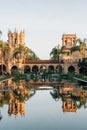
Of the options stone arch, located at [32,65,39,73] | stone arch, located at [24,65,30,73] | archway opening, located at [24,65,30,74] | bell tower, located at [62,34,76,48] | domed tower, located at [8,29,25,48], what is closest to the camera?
archway opening, located at [24,65,30,74]

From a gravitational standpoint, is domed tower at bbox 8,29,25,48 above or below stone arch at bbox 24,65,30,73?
above

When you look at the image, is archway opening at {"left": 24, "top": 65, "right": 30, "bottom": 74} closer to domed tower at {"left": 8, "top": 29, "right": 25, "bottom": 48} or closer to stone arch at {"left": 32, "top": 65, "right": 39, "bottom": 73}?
stone arch at {"left": 32, "top": 65, "right": 39, "bottom": 73}

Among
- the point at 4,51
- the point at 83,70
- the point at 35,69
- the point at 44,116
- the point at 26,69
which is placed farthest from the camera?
the point at 35,69

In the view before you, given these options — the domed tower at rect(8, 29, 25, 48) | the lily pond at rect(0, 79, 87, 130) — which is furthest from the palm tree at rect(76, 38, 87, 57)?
the lily pond at rect(0, 79, 87, 130)

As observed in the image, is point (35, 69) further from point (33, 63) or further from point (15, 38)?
point (15, 38)

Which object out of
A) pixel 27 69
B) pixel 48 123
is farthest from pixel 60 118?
pixel 27 69

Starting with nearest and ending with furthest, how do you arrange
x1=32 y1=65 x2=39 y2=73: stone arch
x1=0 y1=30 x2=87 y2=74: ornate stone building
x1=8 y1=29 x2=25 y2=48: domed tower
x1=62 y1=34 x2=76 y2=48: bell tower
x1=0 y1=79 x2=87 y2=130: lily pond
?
1. x1=0 y1=79 x2=87 y2=130: lily pond
2. x1=0 y1=30 x2=87 y2=74: ornate stone building
3. x1=32 y1=65 x2=39 y2=73: stone arch
4. x1=8 y1=29 x2=25 y2=48: domed tower
5. x1=62 y1=34 x2=76 y2=48: bell tower

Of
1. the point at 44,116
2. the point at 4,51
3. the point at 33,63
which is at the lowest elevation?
the point at 44,116

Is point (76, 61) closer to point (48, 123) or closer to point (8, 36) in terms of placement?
point (8, 36)

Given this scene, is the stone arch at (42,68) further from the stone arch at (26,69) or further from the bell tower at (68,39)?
the bell tower at (68,39)

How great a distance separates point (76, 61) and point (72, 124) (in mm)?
68570

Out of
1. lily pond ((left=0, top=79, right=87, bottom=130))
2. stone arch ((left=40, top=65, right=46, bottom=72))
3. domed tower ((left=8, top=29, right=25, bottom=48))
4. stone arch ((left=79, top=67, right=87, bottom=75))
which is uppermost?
domed tower ((left=8, top=29, right=25, bottom=48))

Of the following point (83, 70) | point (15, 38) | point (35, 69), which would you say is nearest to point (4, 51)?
point (15, 38)

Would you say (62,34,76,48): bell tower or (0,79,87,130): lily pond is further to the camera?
(62,34,76,48): bell tower
